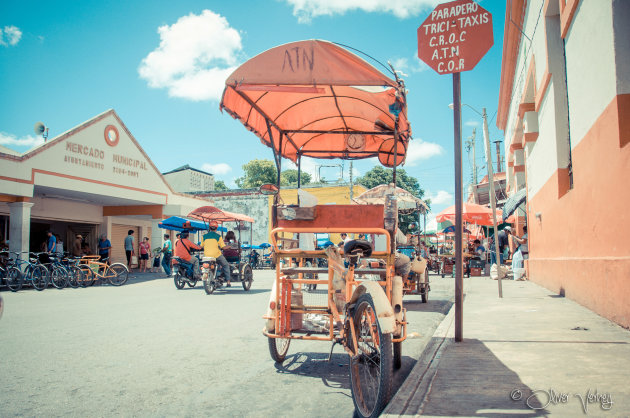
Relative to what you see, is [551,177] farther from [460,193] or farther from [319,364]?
[319,364]

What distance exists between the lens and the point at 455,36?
5082 mm

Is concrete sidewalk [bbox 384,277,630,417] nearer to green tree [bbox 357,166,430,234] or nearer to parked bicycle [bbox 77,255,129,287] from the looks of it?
parked bicycle [bbox 77,255,129,287]

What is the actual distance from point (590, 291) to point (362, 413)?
551 centimetres

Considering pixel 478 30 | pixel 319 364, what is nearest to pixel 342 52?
pixel 478 30

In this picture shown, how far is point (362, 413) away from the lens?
9.71 feet

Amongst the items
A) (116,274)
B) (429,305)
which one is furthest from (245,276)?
(429,305)

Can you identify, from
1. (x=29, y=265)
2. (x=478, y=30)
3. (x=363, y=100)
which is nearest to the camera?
(x=478, y=30)

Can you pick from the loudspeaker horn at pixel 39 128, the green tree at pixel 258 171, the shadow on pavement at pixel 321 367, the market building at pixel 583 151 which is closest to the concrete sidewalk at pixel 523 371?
the shadow on pavement at pixel 321 367

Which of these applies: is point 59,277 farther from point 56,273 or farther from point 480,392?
point 480,392

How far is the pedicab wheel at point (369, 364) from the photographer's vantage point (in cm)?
281

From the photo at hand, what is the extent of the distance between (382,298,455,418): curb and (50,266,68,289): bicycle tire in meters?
12.2

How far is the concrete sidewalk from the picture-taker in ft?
9.62

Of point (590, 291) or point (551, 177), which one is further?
point (551, 177)

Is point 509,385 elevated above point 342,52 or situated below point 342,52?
below
